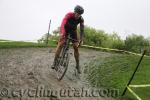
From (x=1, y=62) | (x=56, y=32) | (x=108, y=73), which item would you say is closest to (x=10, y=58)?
(x=1, y=62)

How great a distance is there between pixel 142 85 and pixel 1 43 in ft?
46.1

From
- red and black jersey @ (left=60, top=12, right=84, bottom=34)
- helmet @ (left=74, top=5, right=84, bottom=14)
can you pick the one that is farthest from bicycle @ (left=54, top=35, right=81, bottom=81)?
helmet @ (left=74, top=5, right=84, bottom=14)

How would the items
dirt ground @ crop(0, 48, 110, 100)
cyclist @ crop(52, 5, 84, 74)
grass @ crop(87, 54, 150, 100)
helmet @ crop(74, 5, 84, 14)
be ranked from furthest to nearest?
1. grass @ crop(87, 54, 150, 100)
2. cyclist @ crop(52, 5, 84, 74)
3. helmet @ crop(74, 5, 84, 14)
4. dirt ground @ crop(0, 48, 110, 100)

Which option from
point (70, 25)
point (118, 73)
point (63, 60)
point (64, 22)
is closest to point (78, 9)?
point (64, 22)

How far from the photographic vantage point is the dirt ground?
51.5 ft

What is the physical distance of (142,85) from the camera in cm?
2172

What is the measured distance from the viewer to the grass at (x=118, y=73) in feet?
67.4

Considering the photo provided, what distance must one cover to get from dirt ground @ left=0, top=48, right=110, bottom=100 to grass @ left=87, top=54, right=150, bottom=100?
2.54ft

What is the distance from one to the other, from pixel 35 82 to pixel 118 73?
7579 mm

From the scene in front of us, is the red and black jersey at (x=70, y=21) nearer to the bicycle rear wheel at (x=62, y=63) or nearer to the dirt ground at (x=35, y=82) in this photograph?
the bicycle rear wheel at (x=62, y=63)

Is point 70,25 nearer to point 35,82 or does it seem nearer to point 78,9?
point 78,9

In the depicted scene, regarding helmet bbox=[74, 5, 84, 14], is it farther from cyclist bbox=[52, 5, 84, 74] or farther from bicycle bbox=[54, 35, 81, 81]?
bicycle bbox=[54, 35, 81, 81]

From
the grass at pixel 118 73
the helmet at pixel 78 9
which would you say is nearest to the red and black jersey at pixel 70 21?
the helmet at pixel 78 9

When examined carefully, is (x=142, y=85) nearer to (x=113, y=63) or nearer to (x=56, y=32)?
(x=113, y=63)
